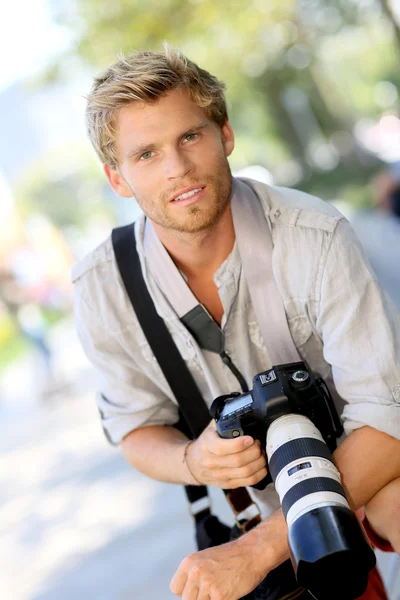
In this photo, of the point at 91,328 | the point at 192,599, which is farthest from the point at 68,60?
the point at 192,599

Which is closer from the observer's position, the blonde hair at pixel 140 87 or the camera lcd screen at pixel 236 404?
the camera lcd screen at pixel 236 404

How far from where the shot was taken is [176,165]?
159 centimetres

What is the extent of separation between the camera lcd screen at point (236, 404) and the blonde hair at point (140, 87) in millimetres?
717

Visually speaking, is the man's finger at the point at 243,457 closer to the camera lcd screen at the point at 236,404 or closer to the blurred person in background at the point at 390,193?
the camera lcd screen at the point at 236,404

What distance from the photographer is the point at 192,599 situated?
1313 mm

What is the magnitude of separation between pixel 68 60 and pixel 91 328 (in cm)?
903

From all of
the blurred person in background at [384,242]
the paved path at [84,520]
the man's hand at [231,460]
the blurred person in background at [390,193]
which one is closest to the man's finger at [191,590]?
the man's hand at [231,460]

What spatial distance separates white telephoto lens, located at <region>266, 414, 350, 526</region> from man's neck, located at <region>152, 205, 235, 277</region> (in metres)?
0.54

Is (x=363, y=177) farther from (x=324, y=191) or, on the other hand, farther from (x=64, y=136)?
(x=64, y=136)

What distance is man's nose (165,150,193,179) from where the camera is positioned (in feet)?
5.20

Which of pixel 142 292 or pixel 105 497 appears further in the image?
pixel 105 497

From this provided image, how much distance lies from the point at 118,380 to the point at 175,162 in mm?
639

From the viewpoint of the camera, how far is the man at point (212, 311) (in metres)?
1.41

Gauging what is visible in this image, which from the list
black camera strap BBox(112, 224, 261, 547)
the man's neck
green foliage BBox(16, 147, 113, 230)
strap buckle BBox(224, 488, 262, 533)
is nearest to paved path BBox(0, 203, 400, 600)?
strap buckle BBox(224, 488, 262, 533)
